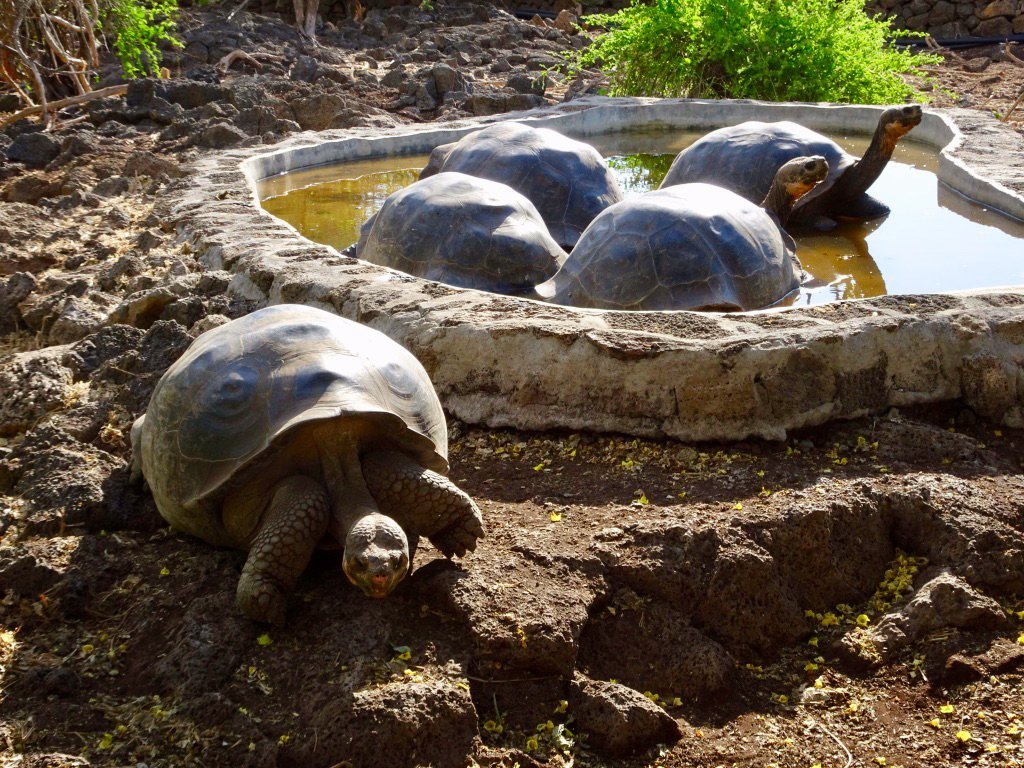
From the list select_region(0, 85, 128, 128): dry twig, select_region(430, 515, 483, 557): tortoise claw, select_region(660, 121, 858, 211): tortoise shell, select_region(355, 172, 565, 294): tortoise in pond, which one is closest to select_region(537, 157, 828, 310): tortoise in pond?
select_region(355, 172, 565, 294): tortoise in pond

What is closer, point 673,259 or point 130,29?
point 673,259

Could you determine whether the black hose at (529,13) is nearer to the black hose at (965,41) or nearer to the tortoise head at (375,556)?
the black hose at (965,41)

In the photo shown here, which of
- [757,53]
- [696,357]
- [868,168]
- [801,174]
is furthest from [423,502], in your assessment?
[757,53]

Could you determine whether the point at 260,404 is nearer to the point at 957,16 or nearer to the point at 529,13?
the point at 957,16

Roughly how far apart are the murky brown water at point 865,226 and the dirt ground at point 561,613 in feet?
5.18

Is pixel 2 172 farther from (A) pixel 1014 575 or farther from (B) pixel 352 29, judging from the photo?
(B) pixel 352 29

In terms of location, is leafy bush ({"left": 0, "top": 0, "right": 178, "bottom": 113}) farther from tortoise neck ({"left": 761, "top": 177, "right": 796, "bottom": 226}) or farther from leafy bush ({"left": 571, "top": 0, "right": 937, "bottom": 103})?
tortoise neck ({"left": 761, "top": 177, "right": 796, "bottom": 226})

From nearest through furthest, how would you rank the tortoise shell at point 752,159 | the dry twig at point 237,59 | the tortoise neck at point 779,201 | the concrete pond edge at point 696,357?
the concrete pond edge at point 696,357 → the tortoise neck at point 779,201 → the tortoise shell at point 752,159 → the dry twig at point 237,59

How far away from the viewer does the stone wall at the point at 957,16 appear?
46.7ft

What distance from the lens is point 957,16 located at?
579 inches

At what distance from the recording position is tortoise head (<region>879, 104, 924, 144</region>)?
5.89 meters

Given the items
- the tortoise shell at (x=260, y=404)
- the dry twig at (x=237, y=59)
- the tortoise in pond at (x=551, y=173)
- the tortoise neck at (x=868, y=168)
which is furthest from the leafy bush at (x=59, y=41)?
the tortoise shell at (x=260, y=404)

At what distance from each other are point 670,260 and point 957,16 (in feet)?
42.2

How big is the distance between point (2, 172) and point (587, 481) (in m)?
5.24
